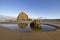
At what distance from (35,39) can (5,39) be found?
197cm

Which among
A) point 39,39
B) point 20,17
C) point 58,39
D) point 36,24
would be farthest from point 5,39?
point 20,17

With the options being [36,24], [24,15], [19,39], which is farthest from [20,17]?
[19,39]

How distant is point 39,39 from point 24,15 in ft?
178

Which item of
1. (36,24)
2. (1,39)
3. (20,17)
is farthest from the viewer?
(20,17)

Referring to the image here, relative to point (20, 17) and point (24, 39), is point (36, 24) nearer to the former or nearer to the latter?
point (24, 39)

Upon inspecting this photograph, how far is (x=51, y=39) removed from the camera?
23.5 feet

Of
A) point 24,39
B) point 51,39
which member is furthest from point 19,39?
point 51,39

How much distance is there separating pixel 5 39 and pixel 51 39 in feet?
9.86

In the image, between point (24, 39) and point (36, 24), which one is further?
point (36, 24)

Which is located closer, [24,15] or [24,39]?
[24,39]

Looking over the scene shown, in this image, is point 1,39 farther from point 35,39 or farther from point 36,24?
point 36,24

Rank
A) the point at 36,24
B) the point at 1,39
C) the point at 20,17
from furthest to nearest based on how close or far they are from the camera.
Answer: the point at 20,17
the point at 36,24
the point at 1,39

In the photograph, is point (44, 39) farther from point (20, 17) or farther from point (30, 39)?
point (20, 17)

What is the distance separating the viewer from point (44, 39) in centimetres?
720
